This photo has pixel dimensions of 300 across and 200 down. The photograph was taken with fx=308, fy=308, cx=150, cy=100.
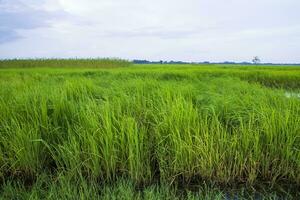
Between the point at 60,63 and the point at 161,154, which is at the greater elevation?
the point at 60,63

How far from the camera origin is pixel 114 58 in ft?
114

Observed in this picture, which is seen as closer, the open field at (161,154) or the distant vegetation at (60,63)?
the open field at (161,154)

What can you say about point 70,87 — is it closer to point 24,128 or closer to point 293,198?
point 24,128

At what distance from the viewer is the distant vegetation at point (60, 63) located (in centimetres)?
3000

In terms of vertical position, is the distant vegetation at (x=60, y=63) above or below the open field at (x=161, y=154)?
above

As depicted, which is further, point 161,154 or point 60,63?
point 60,63

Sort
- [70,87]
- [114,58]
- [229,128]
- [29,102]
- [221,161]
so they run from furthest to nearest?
[114,58], [70,87], [29,102], [229,128], [221,161]

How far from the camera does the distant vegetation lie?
1181 inches

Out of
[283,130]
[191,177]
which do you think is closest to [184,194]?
[191,177]

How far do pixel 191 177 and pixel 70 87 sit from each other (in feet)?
12.2

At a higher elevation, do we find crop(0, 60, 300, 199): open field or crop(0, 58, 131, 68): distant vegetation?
crop(0, 58, 131, 68): distant vegetation

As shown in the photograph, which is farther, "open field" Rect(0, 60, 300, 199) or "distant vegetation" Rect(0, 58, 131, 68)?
"distant vegetation" Rect(0, 58, 131, 68)

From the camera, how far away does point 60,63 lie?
104ft

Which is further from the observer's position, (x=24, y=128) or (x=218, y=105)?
(x=218, y=105)
